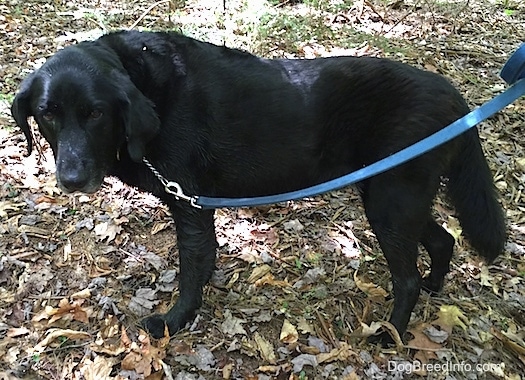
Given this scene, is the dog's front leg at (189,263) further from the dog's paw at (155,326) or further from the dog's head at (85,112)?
the dog's head at (85,112)

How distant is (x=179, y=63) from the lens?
2.81 m

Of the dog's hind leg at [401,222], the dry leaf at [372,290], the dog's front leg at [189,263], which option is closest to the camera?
the dog's hind leg at [401,222]

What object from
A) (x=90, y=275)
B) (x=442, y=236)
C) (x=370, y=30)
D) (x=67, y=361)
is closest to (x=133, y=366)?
(x=67, y=361)

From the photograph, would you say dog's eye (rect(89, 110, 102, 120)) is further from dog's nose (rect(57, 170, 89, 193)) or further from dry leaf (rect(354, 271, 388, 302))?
dry leaf (rect(354, 271, 388, 302))

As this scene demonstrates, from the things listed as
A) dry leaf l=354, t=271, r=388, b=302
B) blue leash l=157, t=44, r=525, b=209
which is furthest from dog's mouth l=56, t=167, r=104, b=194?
dry leaf l=354, t=271, r=388, b=302

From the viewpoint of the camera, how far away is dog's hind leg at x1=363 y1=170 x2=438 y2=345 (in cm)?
271

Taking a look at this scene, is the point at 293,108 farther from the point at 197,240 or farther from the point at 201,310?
the point at 201,310

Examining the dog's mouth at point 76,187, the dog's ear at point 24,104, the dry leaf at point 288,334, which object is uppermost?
the dog's ear at point 24,104

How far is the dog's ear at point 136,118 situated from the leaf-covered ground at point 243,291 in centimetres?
110

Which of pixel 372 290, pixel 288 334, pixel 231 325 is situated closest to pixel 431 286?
pixel 372 290

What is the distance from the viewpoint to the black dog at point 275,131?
8.57 ft

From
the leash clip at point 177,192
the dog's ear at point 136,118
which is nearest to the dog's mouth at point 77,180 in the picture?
the dog's ear at point 136,118

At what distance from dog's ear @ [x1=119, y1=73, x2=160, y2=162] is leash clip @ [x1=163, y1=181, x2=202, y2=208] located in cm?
25

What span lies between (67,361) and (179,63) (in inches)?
65.8
